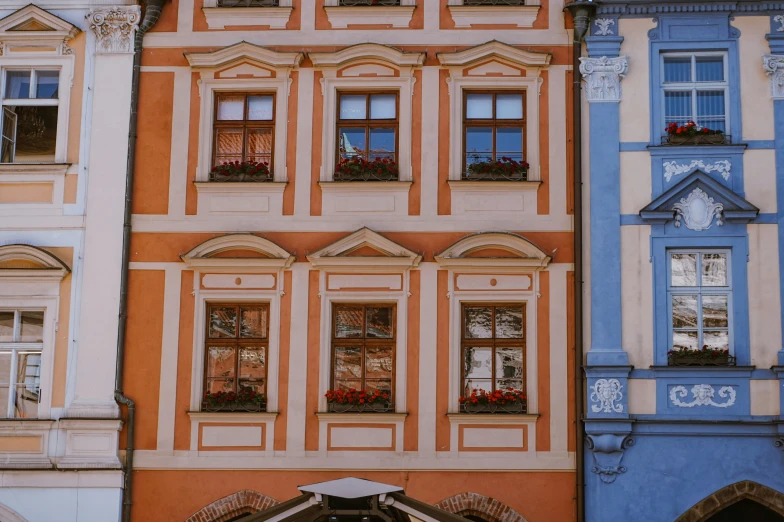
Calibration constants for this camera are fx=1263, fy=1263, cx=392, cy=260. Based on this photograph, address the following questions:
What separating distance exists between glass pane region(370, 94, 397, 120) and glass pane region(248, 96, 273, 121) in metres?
1.45

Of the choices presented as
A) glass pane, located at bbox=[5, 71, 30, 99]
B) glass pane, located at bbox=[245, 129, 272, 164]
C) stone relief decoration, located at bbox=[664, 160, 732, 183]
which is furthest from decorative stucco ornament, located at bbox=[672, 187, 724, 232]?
glass pane, located at bbox=[5, 71, 30, 99]

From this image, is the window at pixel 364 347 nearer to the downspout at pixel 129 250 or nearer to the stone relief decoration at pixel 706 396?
the downspout at pixel 129 250

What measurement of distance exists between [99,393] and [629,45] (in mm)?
8585

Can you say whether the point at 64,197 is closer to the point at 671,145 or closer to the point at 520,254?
the point at 520,254

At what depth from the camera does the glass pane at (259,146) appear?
1761cm

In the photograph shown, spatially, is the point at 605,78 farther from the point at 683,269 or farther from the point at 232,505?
the point at 232,505

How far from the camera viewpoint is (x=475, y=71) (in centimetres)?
1750

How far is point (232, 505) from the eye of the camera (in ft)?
54.3

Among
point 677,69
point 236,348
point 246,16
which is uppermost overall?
point 246,16

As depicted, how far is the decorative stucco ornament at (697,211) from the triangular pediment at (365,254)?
352 centimetres

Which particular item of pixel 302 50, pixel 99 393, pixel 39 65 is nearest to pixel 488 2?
pixel 302 50

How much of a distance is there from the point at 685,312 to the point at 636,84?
3.17 meters

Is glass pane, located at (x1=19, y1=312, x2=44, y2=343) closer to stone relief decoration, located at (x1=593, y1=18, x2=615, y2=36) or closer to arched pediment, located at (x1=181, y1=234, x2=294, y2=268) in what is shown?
arched pediment, located at (x1=181, y1=234, x2=294, y2=268)

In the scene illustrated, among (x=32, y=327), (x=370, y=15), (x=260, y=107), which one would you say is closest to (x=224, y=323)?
(x=32, y=327)
